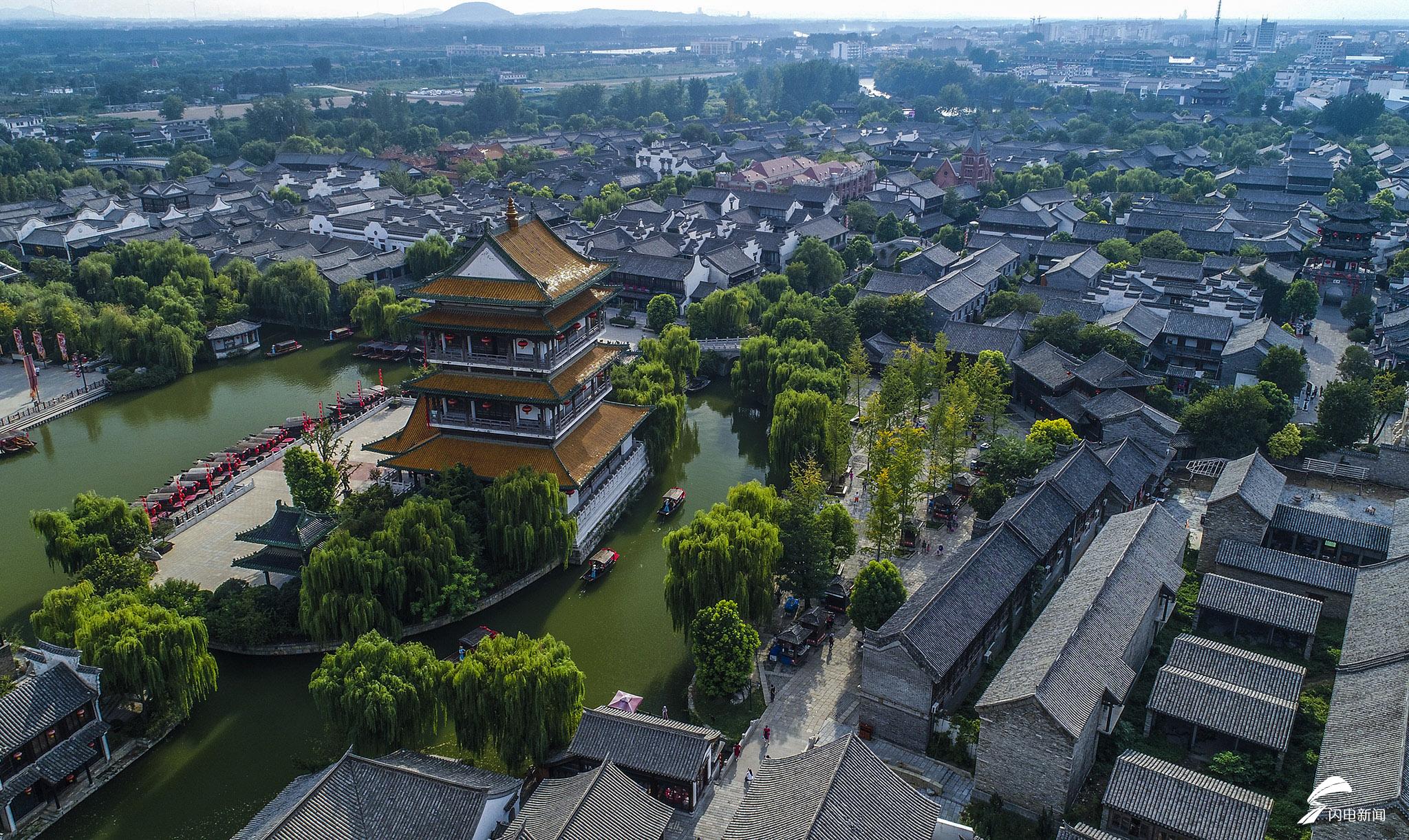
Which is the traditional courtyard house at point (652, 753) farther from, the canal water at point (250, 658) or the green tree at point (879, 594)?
the green tree at point (879, 594)

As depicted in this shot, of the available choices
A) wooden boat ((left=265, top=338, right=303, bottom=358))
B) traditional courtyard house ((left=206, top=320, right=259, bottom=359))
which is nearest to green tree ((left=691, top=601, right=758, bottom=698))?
wooden boat ((left=265, top=338, right=303, bottom=358))

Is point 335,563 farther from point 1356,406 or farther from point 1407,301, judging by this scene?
point 1407,301

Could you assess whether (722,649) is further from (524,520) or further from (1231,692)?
(1231,692)

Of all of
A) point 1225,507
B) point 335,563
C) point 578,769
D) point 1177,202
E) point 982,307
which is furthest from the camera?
point 1177,202

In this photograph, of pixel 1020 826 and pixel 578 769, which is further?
pixel 578 769

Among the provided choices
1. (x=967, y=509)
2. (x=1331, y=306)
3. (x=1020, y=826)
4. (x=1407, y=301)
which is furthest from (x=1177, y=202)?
(x=1020, y=826)

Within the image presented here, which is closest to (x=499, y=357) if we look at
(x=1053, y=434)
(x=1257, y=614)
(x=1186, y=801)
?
(x=1053, y=434)
